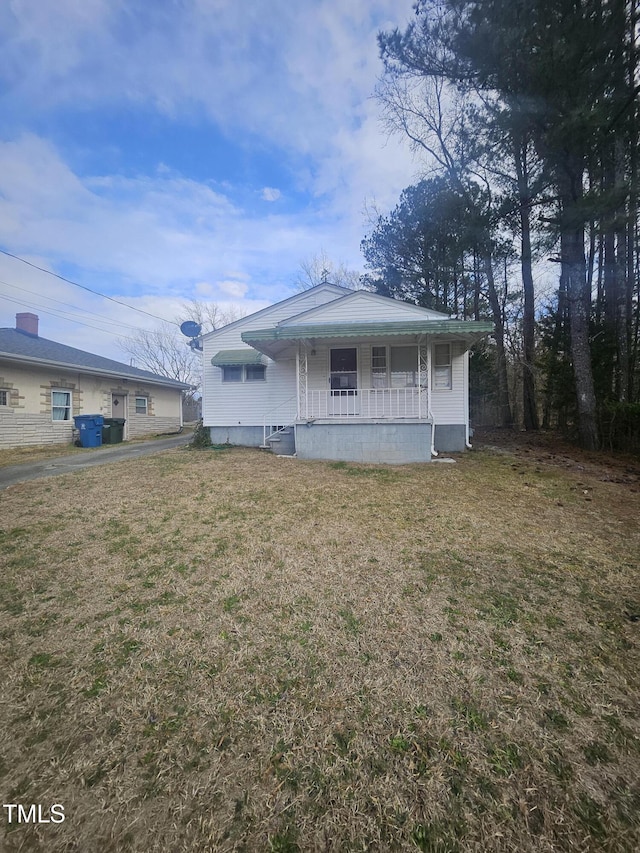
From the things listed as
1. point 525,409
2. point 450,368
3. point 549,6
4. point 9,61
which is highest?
point 549,6

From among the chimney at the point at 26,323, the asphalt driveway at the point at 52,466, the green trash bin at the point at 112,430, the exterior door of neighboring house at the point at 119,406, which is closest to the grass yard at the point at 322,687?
the asphalt driveway at the point at 52,466

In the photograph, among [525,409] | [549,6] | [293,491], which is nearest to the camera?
[293,491]

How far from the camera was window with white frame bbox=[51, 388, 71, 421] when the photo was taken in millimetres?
13016

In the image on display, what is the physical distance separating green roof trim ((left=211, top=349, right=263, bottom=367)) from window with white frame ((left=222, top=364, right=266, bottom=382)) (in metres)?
0.24

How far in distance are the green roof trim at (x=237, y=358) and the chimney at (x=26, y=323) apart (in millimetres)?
10496

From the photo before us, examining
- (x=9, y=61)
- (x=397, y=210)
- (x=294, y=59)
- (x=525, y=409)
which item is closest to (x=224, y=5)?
(x=294, y=59)

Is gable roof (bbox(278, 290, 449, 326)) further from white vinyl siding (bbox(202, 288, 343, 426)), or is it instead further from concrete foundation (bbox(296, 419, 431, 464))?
concrete foundation (bbox(296, 419, 431, 464))

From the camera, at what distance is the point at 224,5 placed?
8.00 metres

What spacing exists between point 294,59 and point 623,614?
44.3 ft

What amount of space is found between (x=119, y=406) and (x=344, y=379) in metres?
11.4

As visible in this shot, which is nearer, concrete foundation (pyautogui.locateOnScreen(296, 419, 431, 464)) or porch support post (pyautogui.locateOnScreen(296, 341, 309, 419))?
concrete foundation (pyautogui.locateOnScreen(296, 419, 431, 464))

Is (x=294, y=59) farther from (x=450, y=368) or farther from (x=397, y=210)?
(x=450, y=368)

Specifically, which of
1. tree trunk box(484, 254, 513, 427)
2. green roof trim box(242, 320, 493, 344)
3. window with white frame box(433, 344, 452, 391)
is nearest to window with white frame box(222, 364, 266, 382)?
green roof trim box(242, 320, 493, 344)

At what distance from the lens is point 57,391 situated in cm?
1313
